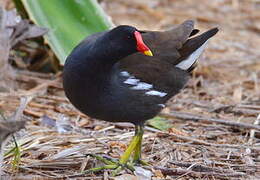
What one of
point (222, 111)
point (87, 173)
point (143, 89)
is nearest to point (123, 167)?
point (87, 173)

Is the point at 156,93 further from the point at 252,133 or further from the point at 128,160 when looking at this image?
the point at 252,133

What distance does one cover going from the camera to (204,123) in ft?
15.6

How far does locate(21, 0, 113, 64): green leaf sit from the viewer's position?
5.25m

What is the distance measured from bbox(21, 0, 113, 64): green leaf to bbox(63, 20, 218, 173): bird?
1234 mm

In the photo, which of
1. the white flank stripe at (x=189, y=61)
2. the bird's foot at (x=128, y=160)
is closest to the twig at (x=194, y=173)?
the bird's foot at (x=128, y=160)

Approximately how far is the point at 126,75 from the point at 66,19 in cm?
183

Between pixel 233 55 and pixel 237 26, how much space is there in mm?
993

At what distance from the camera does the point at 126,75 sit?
3.73 meters

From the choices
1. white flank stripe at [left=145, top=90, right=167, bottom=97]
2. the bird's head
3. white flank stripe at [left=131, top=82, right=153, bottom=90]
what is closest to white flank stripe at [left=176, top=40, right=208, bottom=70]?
white flank stripe at [left=145, top=90, right=167, bottom=97]

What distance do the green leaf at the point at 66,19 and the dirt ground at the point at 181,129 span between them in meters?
0.39

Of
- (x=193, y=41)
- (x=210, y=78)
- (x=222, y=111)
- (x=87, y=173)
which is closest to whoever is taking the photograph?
(x=87, y=173)

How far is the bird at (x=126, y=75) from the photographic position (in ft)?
11.5

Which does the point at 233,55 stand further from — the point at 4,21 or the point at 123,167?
the point at 123,167

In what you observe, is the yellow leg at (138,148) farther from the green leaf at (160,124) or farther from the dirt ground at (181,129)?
the green leaf at (160,124)
